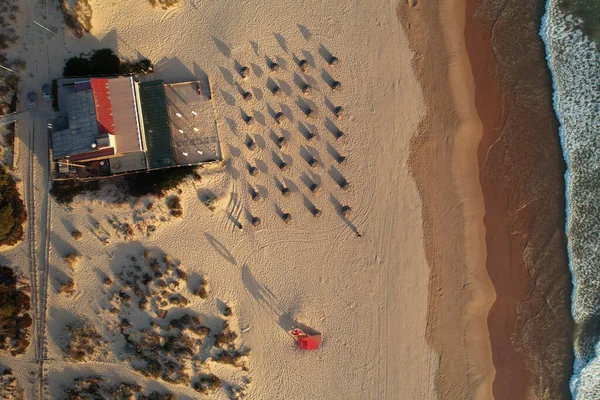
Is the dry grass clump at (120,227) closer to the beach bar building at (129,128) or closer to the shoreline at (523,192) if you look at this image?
the beach bar building at (129,128)

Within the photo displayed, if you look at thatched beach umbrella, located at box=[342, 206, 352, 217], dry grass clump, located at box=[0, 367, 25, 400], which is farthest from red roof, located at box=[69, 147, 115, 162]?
dry grass clump, located at box=[0, 367, 25, 400]

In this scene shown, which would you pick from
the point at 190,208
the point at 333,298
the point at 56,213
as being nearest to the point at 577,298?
the point at 333,298

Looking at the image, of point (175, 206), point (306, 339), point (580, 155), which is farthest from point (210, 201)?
point (580, 155)

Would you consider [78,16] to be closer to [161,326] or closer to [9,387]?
[161,326]

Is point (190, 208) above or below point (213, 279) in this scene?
above

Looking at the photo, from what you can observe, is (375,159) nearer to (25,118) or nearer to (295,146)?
(295,146)

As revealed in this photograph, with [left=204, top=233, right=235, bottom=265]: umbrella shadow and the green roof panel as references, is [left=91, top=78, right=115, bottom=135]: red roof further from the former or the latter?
[left=204, top=233, right=235, bottom=265]: umbrella shadow
